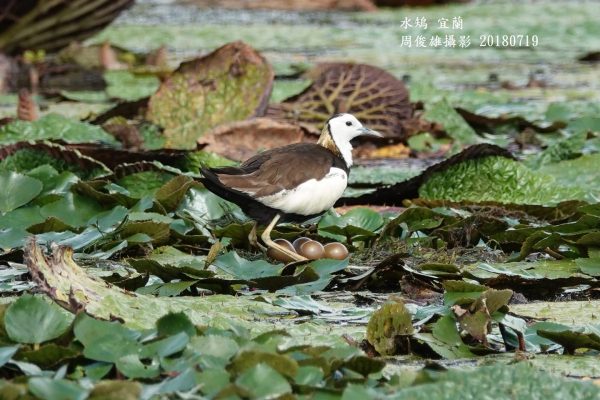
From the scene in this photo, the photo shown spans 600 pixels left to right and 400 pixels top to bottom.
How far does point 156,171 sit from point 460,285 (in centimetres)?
187

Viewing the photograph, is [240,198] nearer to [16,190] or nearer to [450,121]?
[16,190]

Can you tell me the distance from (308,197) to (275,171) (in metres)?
0.13

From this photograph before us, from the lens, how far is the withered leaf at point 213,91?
256 inches

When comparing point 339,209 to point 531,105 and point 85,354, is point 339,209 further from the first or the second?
point 531,105

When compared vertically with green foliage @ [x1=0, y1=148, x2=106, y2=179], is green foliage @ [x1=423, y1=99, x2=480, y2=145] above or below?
below

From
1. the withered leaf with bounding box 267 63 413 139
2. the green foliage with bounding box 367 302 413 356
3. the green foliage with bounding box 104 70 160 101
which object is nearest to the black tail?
the green foliage with bounding box 367 302 413 356

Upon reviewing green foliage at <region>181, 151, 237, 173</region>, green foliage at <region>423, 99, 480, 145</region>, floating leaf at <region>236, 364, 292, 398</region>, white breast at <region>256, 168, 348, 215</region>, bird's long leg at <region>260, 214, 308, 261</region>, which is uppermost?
floating leaf at <region>236, 364, 292, 398</region>

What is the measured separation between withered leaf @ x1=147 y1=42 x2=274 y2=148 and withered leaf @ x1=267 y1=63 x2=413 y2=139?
256 mm

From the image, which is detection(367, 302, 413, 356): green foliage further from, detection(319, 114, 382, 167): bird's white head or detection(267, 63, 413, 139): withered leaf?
detection(267, 63, 413, 139): withered leaf

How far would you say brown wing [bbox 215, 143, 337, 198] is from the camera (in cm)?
416

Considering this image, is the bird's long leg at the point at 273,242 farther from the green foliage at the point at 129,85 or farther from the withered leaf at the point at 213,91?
the green foliage at the point at 129,85

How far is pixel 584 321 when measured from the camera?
3.40 metres

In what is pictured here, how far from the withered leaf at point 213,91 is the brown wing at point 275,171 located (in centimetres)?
218

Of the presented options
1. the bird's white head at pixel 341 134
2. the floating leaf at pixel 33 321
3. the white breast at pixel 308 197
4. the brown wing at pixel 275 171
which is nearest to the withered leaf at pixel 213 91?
the bird's white head at pixel 341 134
